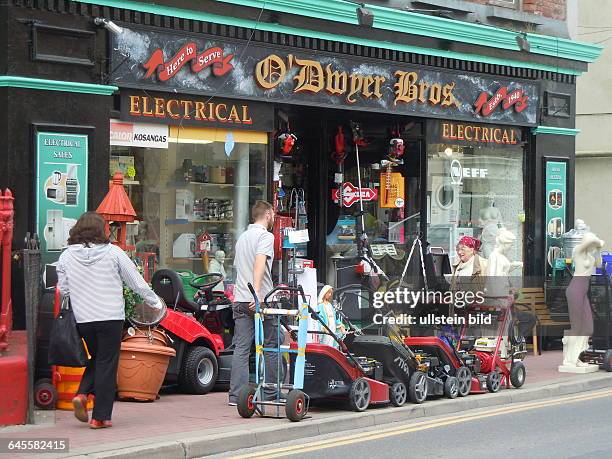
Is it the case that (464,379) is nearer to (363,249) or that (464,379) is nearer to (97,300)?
(97,300)

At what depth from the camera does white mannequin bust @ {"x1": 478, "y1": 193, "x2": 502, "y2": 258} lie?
18500 millimetres

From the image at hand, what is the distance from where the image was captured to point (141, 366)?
11.3 m

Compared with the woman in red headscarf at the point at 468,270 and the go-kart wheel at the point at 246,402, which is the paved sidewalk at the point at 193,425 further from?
the woman in red headscarf at the point at 468,270

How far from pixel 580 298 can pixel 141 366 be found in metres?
6.42

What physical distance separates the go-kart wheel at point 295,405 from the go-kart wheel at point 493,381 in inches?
121

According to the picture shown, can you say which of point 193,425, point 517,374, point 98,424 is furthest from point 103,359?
point 517,374

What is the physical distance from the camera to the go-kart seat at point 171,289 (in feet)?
41.8

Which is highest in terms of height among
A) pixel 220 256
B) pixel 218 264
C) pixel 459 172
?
pixel 459 172

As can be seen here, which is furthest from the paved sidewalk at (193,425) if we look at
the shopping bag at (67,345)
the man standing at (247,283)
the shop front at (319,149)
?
the shop front at (319,149)

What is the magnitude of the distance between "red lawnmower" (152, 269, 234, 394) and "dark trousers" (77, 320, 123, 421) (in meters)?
2.33

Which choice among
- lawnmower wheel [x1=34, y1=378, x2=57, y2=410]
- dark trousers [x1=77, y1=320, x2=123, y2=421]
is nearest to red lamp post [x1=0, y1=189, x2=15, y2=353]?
lawnmower wheel [x1=34, y1=378, x2=57, y2=410]

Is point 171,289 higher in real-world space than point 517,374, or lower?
higher

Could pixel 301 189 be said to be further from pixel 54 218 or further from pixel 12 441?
pixel 12 441

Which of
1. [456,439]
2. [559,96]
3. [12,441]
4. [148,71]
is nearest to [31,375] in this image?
[12,441]
